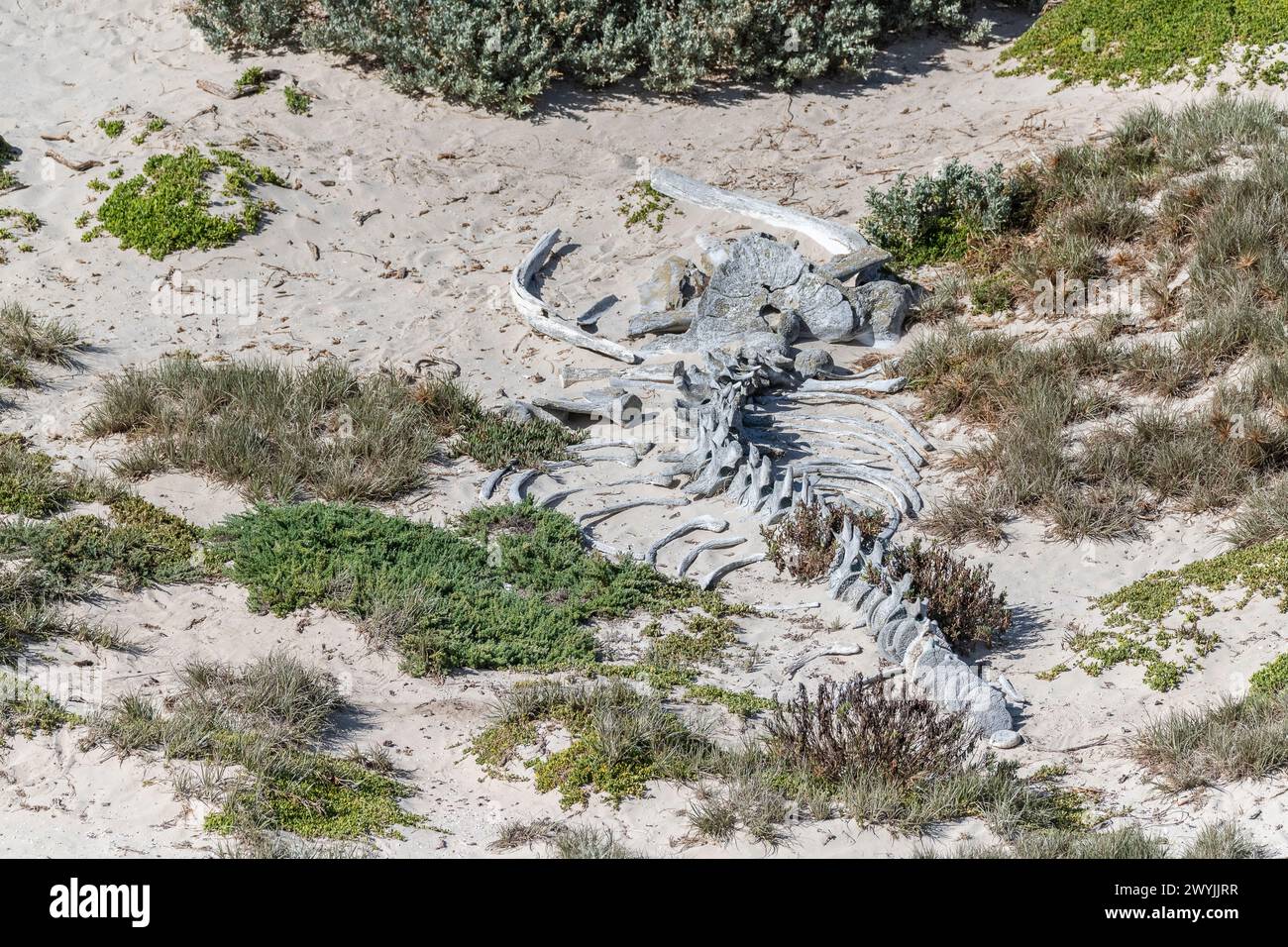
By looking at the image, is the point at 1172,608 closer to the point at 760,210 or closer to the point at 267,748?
the point at 267,748

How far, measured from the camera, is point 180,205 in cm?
1296

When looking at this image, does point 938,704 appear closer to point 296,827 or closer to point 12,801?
point 296,827

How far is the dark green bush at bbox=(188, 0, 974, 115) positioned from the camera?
15.0 metres

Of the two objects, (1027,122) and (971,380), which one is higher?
(1027,122)

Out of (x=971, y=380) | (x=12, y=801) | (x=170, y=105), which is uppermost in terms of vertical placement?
(x=170, y=105)

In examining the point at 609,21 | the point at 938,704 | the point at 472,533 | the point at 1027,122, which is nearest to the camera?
the point at 938,704

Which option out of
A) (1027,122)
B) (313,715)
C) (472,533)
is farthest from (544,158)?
(313,715)

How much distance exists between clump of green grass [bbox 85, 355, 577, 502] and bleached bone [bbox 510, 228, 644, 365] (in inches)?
55.0

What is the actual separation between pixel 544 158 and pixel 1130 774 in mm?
10336

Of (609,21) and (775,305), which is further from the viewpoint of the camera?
(609,21)

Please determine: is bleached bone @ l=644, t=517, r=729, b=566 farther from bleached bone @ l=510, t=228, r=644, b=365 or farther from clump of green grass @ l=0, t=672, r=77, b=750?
clump of green grass @ l=0, t=672, r=77, b=750

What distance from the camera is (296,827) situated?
19.2ft
